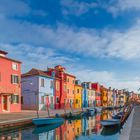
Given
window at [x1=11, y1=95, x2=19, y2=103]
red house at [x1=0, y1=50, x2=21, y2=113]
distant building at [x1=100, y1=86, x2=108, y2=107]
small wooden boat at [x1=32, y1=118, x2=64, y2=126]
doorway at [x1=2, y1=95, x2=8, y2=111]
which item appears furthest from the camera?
distant building at [x1=100, y1=86, x2=108, y2=107]

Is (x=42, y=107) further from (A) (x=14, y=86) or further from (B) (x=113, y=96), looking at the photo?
(B) (x=113, y=96)

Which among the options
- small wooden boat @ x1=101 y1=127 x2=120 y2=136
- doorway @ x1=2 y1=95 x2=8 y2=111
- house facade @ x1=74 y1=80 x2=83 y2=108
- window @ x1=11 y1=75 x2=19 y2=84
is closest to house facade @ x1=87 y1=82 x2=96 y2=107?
house facade @ x1=74 y1=80 x2=83 y2=108

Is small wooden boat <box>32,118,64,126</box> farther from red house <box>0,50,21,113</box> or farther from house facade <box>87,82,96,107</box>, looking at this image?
house facade <box>87,82,96,107</box>

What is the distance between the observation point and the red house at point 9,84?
4547cm

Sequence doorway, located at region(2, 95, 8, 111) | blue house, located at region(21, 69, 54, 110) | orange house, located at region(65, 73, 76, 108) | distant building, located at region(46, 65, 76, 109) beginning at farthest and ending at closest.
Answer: orange house, located at region(65, 73, 76, 108) → distant building, located at region(46, 65, 76, 109) → blue house, located at region(21, 69, 54, 110) → doorway, located at region(2, 95, 8, 111)

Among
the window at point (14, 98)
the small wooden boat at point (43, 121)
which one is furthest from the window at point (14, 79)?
the small wooden boat at point (43, 121)

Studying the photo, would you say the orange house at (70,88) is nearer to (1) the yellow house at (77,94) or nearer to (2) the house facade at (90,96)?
(1) the yellow house at (77,94)

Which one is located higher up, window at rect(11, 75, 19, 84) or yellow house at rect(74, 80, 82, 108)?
window at rect(11, 75, 19, 84)

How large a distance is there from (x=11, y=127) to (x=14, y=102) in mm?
20704

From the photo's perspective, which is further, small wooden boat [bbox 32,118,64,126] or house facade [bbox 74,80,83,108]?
house facade [bbox 74,80,83,108]

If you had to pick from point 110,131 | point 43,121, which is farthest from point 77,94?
point 110,131

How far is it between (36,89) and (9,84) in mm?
12035

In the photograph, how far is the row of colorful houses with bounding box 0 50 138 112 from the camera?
46281mm

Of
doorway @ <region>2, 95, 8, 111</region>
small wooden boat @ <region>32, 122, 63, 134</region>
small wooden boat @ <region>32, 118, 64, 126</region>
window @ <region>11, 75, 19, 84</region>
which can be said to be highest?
window @ <region>11, 75, 19, 84</region>
